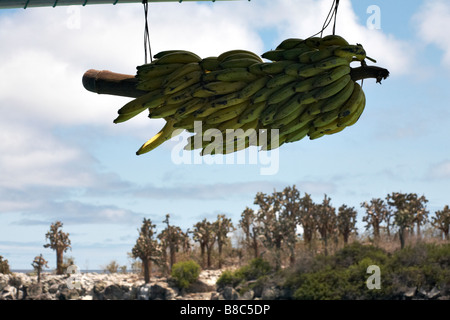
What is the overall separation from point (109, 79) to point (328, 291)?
59.7ft

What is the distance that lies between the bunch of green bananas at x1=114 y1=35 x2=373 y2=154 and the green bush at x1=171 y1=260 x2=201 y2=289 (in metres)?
20.5

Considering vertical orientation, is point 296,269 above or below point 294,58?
below

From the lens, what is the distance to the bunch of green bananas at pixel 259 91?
2479mm

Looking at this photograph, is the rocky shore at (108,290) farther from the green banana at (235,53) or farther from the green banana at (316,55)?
the green banana at (316,55)

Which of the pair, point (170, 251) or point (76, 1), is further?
point (170, 251)

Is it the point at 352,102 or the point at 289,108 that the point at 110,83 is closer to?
the point at 289,108

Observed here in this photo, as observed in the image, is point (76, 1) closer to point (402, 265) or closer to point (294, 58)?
point (294, 58)

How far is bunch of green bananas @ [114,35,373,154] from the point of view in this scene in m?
2.48

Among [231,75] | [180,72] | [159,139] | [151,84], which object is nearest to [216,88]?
[231,75]

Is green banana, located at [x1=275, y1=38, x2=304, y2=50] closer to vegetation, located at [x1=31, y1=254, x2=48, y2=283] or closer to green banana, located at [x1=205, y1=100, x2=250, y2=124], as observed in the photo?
green banana, located at [x1=205, y1=100, x2=250, y2=124]

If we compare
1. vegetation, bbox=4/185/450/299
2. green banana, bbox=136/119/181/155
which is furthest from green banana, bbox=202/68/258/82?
vegetation, bbox=4/185/450/299
